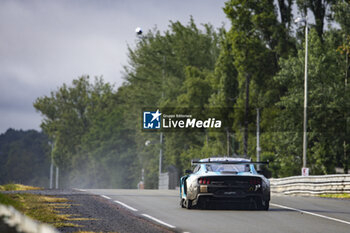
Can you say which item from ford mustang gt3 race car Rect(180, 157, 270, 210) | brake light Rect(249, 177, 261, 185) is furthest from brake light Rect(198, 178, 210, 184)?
brake light Rect(249, 177, 261, 185)

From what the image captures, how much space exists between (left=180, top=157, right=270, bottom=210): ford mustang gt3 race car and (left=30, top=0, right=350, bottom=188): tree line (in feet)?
41.5

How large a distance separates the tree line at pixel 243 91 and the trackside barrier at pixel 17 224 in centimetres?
2287

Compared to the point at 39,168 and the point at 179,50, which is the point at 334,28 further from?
the point at 39,168

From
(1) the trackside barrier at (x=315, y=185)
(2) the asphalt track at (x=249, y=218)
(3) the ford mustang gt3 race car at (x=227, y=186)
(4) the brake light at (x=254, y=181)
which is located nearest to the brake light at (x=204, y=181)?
(3) the ford mustang gt3 race car at (x=227, y=186)

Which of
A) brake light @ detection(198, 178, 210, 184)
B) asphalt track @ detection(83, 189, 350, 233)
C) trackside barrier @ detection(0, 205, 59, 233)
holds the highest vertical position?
brake light @ detection(198, 178, 210, 184)

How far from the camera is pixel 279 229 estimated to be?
12.2 meters

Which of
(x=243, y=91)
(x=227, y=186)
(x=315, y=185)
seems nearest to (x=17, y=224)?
(x=227, y=186)

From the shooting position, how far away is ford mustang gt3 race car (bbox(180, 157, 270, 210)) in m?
15.8

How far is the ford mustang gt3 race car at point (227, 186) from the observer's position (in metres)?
15.8

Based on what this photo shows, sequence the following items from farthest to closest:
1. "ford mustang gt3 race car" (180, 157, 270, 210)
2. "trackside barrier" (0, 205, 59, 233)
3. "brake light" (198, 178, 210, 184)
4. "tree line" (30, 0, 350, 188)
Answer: "tree line" (30, 0, 350, 188), "brake light" (198, 178, 210, 184), "ford mustang gt3 race car" (180, 157, 270, 210), "trackside barrier" (0, 205, 59, 233)

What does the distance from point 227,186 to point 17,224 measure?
34.2ft

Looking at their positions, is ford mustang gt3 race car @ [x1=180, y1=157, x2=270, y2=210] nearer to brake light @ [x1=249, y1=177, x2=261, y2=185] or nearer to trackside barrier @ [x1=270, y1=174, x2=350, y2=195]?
brake light @ [x1=249, y1=177, x2=261, y2=185]

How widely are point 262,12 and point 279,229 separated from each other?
45.6 metres

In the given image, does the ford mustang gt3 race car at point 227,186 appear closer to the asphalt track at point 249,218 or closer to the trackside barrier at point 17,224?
the asphalt track at point 249,218
